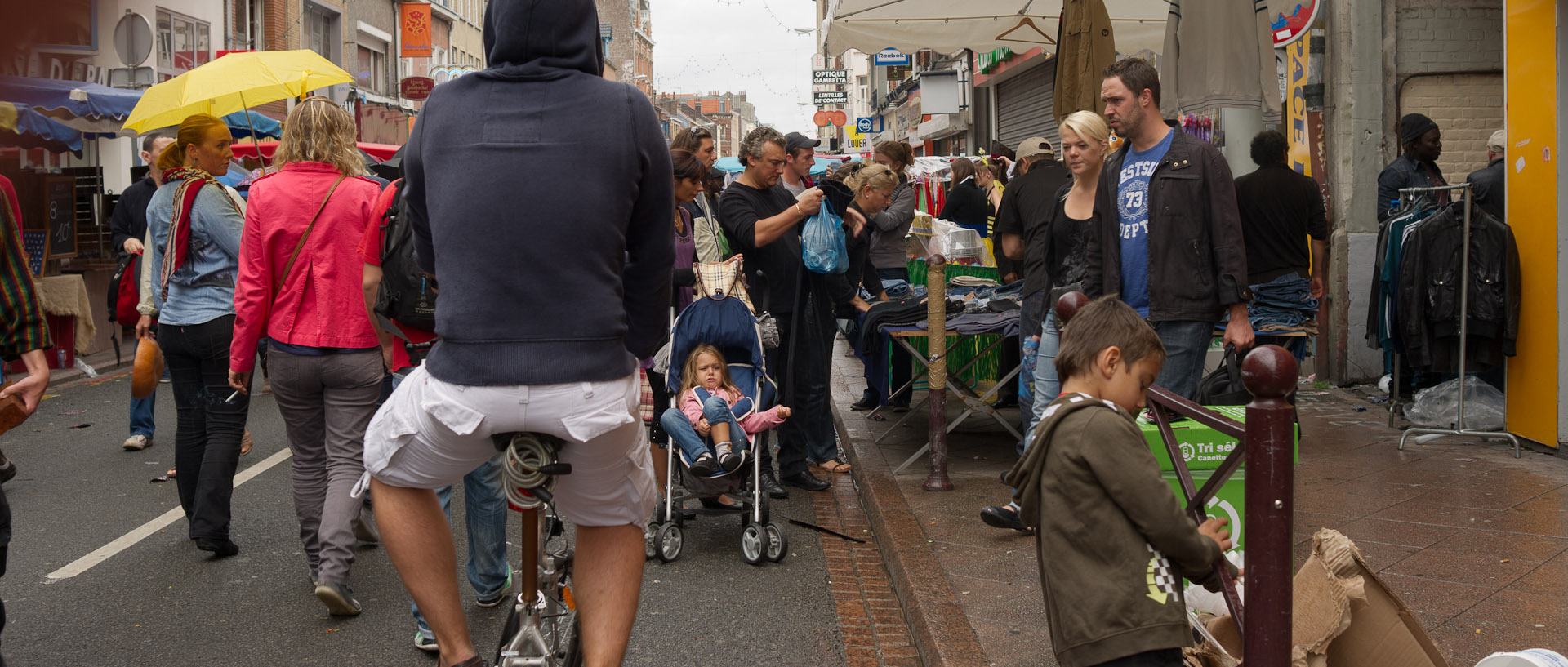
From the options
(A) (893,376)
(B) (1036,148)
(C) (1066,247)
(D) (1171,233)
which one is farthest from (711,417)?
(B) (1036,148)

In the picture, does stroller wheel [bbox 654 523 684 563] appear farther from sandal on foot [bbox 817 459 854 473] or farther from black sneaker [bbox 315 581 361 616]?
sandal on foot [bbox 817 459 854 473]

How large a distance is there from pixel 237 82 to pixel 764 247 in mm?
4505

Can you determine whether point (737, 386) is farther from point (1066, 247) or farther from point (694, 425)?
point (1066, 247)

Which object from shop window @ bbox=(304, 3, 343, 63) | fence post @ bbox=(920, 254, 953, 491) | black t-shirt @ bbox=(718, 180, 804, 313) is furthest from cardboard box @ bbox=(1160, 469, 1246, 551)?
shop window @ bbox=(304, 3, 343, 63)

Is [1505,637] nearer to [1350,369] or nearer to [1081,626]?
[1081,626]

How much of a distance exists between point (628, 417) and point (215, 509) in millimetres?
3603

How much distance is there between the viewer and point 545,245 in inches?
108

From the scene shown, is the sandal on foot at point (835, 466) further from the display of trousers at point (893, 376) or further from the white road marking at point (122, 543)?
the white road marking at point (122, 543)

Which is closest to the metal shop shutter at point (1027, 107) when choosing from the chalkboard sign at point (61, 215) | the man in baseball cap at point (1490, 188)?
the man in baseball cap at point (1490, 188)

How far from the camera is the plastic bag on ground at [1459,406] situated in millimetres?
7859

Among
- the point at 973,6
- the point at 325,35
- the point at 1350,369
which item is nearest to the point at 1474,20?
the point at 1350,369

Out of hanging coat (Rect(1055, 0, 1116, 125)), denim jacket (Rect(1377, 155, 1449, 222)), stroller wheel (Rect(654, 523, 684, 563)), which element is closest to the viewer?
stroller wheel (Rect(654, 523, 684, 563))

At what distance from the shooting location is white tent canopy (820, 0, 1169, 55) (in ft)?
32.5

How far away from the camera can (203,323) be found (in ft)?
18.6
